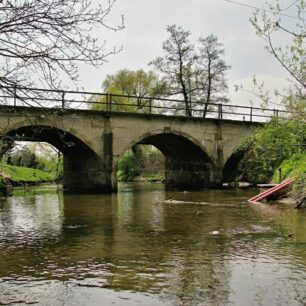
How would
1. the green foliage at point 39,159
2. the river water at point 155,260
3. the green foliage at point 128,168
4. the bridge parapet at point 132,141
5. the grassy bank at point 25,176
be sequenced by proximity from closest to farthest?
the river water at point 155,260, the bridge parapet at point 132,141, the grassy bank at point 25,176, the green foliage at point 39,159, the green foliage at point 128,168

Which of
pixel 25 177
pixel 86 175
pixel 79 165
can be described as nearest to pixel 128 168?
pixel 25 177

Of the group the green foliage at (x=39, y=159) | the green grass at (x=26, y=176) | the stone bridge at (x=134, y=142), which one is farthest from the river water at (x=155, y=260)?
the green foliage at (x=39, y=159)

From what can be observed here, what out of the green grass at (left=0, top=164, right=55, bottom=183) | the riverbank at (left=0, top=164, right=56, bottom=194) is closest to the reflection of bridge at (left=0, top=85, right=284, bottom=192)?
the riverbank at (left=0, top=164, right=56, bottom=194)

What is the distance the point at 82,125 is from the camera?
25094mm

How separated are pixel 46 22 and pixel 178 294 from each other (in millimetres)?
3601

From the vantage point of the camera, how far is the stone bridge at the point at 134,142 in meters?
25.3

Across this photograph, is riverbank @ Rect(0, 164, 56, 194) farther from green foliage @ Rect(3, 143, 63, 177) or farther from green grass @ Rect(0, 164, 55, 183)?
green foliage @ Rect(3, 143, 63, 177)

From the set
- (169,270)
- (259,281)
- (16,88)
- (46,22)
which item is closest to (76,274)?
(169,270)

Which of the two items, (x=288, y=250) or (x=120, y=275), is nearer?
(x=120, y=275)

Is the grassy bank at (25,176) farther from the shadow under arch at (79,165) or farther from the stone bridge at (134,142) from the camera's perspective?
the stone bridge at (134,142)

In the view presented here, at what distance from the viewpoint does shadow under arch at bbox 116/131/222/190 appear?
101 ft

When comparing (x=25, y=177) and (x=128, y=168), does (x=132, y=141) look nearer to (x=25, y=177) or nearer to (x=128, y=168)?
(x=25, y=177)

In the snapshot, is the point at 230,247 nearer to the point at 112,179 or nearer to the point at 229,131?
the point at 112,179

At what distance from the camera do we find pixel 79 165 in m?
29.1
